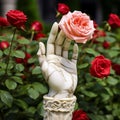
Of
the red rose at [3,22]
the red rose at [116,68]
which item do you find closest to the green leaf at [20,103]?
the red rose at [3,22]

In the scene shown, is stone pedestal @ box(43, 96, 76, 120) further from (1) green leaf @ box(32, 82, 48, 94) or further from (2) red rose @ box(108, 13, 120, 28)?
(2) red rose @ box(108, 13, 120, 28)

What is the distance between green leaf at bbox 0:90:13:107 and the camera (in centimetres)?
209

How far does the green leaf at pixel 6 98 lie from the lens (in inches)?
82.4

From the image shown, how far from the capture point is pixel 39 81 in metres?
2.40

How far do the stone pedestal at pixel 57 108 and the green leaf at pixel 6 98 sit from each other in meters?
0.26

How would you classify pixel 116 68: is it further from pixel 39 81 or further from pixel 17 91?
pixel 17 91

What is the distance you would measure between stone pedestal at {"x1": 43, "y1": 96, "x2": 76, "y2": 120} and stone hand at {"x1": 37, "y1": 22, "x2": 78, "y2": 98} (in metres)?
0.02

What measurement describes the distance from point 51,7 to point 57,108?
44.6 feet

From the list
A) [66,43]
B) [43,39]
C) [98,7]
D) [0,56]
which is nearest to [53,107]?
[66,43]

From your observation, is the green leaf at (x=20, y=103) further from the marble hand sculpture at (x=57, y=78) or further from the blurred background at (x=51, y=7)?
the blurred background at (x=51, y=7)

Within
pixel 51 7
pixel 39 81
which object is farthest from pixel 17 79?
pixel 51 7

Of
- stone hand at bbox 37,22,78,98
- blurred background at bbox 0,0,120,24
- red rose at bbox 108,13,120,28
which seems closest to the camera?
stone hand at bbox 37,22,78,98

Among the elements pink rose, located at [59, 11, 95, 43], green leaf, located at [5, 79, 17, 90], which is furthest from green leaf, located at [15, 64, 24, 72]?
pink rose, located at [59, 11, 95, 43]

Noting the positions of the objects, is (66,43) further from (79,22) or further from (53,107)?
(53,107)
